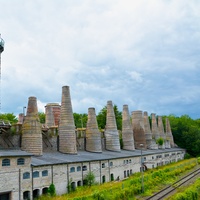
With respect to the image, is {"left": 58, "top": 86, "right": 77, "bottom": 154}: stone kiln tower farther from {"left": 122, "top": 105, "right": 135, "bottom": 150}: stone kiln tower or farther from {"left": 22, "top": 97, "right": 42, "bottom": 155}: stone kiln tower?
{"left": 122, "top": 105, "right": 135, "bottom": 150}: stone kiln tower

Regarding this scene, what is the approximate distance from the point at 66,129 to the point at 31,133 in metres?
6.50

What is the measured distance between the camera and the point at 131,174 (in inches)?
1610

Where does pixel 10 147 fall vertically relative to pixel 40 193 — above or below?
above

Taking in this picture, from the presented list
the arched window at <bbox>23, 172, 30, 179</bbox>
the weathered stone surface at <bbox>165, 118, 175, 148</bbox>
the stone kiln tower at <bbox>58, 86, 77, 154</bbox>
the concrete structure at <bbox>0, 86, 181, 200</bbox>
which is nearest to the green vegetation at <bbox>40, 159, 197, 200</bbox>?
the concrete structure at <bbox>0, 86, 181, 200</bbox>

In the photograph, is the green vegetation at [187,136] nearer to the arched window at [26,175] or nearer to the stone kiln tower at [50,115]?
the stone kiln tower at [50,115]

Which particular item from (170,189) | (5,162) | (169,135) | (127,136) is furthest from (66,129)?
(169,135)

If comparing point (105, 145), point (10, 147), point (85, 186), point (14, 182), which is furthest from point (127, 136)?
point (14, 182)

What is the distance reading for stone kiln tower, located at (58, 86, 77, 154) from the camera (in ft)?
110

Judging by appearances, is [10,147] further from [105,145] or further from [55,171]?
[105,145]

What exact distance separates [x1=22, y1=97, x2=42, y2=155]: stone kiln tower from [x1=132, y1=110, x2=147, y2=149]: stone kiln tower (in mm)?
29718

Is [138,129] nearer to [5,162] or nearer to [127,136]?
[127,136]

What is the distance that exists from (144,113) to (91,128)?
82.3 feet

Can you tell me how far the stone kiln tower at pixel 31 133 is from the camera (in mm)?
28203

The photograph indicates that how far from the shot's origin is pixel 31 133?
93.2 feet
